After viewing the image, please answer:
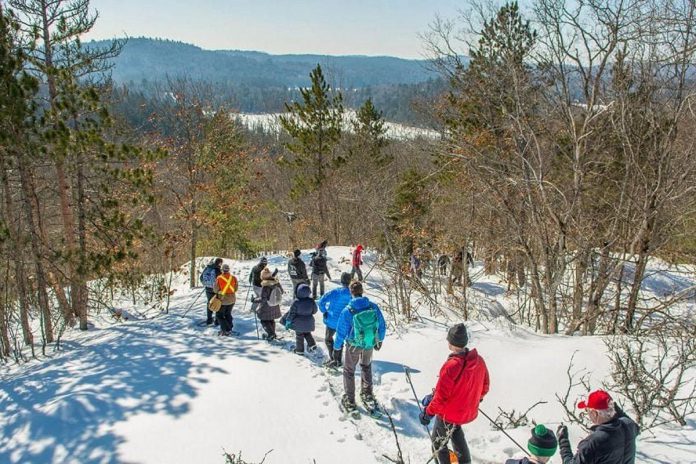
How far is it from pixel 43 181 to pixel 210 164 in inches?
241

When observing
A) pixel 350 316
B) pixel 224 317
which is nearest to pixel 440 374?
pixel 350 316

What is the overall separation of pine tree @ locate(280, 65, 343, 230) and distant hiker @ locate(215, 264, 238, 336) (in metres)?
17.9

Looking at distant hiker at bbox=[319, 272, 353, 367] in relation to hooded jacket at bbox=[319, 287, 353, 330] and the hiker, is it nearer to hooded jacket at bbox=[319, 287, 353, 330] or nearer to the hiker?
hooded jacket at bbox=[319, 287, 353, 330]

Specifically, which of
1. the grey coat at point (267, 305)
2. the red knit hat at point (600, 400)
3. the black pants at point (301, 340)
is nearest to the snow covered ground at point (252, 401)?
the black pants at point (301, 340)

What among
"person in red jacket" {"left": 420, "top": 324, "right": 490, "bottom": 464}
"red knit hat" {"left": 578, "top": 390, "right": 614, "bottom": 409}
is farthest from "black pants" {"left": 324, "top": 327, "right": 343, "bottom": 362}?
"red knit hat" {"left": 578, "top": 390, "right": 614, "bottom": 409}

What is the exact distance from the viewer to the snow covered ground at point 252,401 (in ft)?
17.0

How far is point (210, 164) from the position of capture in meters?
17.3

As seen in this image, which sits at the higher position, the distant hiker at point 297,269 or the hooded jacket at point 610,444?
the hooded jacket at point 610,444

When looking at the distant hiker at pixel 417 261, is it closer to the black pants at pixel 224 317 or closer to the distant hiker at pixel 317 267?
the distant hiker at pixel 317 267

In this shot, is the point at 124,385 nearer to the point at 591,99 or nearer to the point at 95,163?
the point at 95,163

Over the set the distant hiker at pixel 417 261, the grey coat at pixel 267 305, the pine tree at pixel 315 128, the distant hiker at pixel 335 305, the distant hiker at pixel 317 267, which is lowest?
the distant hiker at pixel 417 261

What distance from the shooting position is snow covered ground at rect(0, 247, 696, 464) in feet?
17.0

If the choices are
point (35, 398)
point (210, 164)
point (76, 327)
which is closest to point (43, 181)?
point (76, 327)

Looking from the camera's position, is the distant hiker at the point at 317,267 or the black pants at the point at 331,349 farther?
the distant hiker at the point at 317,267
